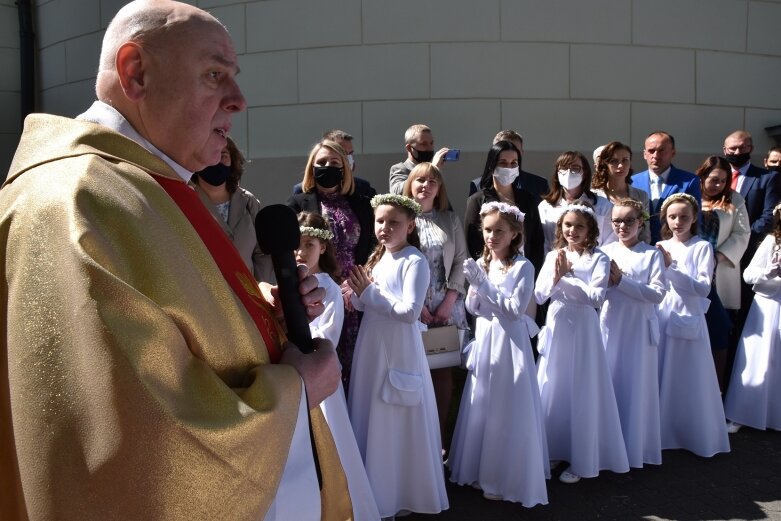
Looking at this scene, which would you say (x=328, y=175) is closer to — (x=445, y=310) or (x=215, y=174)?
(x=215, y=174)

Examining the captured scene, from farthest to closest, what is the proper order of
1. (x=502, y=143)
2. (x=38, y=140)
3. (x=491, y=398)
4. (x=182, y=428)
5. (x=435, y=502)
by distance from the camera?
(x=502, y=143) < (x=491, y=398) < (x=435, y=502) < (x=38, y=140) < (x=182, y=428)

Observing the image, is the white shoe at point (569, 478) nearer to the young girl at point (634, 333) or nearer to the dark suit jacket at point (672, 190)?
the young girl at point (634, 333)

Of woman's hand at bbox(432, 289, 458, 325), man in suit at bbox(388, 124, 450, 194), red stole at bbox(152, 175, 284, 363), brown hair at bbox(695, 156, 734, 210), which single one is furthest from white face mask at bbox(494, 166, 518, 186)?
red stole at bbox(152, 175, 284, 363)

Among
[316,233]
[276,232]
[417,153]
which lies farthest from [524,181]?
[276,232]

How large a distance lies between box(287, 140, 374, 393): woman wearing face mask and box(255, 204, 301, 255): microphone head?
2.56 meters

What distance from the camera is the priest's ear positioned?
1369 millimetres

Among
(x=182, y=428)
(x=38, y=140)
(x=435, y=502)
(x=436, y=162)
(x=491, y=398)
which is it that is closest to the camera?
(x=182, y=428)

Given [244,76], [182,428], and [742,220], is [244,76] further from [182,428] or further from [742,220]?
[182,428]

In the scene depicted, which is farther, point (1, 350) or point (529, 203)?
point (529, 203)

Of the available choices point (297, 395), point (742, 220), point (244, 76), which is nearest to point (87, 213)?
point (297, 395)

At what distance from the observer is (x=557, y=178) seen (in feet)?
18.0

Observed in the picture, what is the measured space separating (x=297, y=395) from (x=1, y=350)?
21.5 inches

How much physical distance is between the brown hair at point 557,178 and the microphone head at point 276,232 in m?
3.92

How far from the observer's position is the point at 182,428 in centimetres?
112
